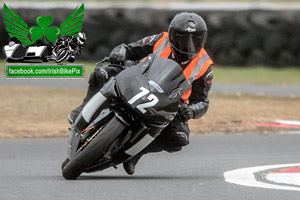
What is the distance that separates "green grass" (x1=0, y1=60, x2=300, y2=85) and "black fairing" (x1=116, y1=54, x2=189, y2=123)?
42.7ft

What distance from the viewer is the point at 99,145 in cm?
647

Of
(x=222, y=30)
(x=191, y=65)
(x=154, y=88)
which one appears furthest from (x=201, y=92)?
(x=222, y=30)

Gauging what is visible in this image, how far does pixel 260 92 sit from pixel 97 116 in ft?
36.0

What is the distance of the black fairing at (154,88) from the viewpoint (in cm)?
644

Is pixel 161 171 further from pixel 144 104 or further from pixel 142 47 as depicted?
pixel 144 104

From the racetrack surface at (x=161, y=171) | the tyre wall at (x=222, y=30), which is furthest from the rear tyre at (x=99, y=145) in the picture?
the tyre wall at (x=222, y=30)

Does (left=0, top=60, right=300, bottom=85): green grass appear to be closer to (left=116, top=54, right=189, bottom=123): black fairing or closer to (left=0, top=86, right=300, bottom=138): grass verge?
(left=0, top=86, right=300, bottom=138): grass verge

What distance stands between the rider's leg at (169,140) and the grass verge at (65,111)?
3.51 m

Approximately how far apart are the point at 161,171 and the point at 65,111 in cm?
577

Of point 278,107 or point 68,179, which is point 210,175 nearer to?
point 68,179

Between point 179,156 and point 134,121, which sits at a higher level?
point 134,121

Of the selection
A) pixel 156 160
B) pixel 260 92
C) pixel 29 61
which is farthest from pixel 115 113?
pixel 260 92

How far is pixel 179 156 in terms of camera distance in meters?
8.74

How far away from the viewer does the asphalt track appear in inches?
683
